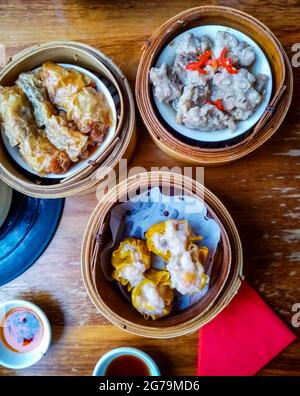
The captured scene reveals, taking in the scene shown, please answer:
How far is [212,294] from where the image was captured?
169 centimetres

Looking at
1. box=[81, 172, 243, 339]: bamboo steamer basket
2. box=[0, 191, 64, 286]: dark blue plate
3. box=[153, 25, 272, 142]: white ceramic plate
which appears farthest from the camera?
box=[0, 191, 64, 286]: dark blue plate

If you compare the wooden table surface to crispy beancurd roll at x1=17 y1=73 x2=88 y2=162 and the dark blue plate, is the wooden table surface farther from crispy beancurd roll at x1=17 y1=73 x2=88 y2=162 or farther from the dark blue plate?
crispy beancurd roll at x1=17 y1=73 x2=88 y2=162

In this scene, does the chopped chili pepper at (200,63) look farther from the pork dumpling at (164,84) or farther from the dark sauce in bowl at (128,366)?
the dark sauce in bowl at (128,366)

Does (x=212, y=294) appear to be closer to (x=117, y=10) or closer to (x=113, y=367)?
(x=113, y=367)

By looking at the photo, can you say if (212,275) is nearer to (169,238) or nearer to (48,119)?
(169,238)

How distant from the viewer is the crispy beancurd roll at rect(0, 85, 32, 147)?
5.83 ft

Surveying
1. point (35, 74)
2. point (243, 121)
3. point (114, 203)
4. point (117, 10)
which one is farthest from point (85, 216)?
point (117, 10)

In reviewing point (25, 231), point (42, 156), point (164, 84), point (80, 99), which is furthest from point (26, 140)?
point (164, 84)

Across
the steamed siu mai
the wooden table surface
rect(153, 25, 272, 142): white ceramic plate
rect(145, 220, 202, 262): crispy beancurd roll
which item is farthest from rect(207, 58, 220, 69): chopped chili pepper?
rect(145, 220, 202, 262): crispy beancurd roll

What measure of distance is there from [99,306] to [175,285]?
27cm

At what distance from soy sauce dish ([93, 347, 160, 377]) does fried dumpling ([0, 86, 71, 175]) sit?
2.24ft

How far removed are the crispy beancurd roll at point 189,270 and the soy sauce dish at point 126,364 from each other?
11.0 inches

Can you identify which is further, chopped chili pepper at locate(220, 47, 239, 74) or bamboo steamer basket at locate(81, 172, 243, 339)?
chopped chili pepper at locate(220, 47, 239, 74)

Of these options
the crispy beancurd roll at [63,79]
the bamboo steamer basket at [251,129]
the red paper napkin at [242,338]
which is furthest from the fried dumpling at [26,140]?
the red paper napkin at [242,338]
